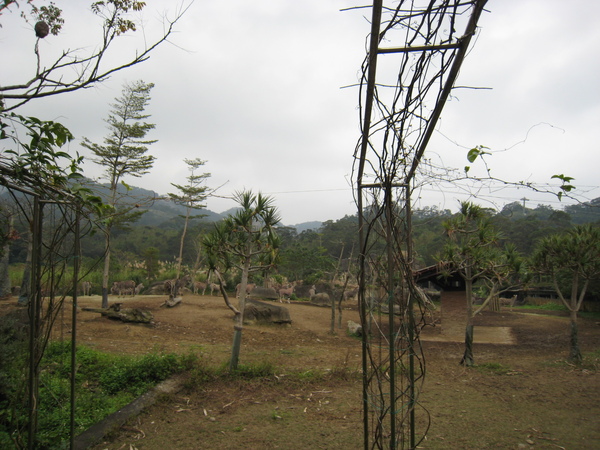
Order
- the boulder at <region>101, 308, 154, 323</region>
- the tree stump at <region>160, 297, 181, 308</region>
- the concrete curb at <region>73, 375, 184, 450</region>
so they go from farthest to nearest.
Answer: the tree stump at <region>160, 297, 181, 308</region> → the boulder at <region>101, 308, 154, 323</region> → the concrete curb at <region>73, 375, 184, 450</region>

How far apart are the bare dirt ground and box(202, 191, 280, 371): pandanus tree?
1102 mm

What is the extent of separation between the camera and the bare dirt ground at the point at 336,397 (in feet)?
13.2

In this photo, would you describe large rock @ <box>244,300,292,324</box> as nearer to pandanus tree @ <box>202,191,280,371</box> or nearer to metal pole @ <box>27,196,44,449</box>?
pandanus tree @ <box>202,191,280,371</box>

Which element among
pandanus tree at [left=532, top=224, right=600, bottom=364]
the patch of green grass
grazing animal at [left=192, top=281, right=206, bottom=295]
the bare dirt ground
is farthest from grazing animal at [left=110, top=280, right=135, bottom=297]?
pandanus tree at [left=532, top=224, right=600, bottom=364]

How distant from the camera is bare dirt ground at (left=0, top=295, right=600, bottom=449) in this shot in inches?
159

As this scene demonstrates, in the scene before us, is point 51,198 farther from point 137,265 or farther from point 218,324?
Result: point 137,265

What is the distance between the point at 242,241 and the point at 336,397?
9.49 ft

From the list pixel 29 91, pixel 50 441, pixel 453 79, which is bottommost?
pixel 50 441

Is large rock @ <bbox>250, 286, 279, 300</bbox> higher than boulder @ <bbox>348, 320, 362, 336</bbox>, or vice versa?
large rock @ <bbox>250, 286, 279, 300</bbox>

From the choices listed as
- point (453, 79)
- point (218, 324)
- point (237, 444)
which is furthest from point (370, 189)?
point (218, 324)

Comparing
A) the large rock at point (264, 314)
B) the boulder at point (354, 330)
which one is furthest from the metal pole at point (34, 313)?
the boulder at point (354, 330)

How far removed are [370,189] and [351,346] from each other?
27.0 feet

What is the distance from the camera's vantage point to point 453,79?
1.90m

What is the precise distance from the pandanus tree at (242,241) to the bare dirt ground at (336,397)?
3.62ft
